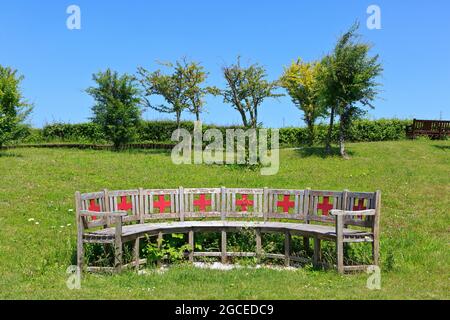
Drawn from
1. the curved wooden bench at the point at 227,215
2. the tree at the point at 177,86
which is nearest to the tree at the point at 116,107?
the tree at the point at 177,86

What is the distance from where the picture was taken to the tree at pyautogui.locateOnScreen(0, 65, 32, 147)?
68.3 ft

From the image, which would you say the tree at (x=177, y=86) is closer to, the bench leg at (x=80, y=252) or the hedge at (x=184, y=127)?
the hedge at (x=184, y=127)

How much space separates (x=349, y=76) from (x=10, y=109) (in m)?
14.9

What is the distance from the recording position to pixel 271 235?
8.45m

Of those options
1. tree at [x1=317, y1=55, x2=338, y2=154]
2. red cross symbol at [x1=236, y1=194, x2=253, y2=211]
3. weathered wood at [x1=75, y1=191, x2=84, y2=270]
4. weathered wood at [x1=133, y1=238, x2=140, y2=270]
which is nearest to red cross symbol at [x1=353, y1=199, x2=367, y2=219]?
red cross symbol at [x1=236, y1=194, x2=253, y2=211]

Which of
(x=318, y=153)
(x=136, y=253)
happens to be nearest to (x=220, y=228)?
(x=136, y=253)

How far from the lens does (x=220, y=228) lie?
26.0 ft

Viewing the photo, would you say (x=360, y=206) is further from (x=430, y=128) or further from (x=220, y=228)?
(x=430, y=128)

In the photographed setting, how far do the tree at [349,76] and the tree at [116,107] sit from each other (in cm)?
1032

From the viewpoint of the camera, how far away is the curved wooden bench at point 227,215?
7.12 metres

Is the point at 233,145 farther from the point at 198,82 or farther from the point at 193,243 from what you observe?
the point at 193,243

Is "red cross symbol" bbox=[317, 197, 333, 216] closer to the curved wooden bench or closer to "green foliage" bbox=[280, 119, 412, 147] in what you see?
the curved wooden bench

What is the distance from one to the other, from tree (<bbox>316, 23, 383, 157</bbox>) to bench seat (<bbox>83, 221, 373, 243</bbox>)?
14.0 metres
